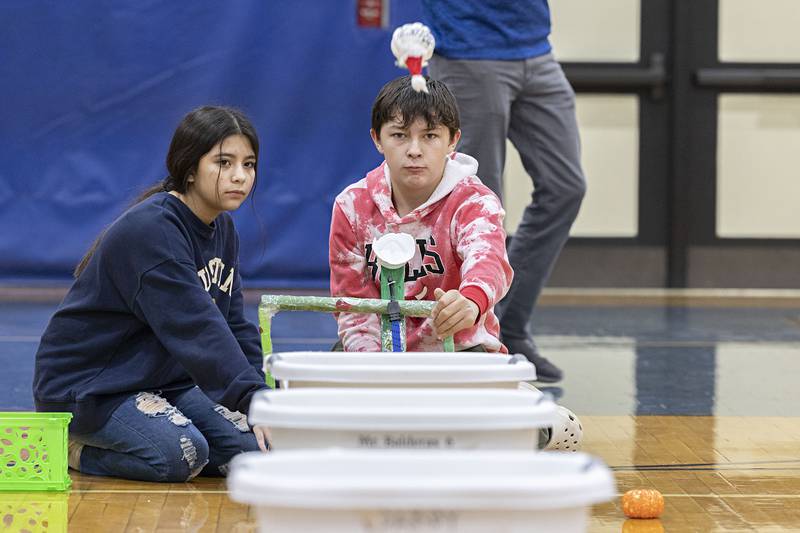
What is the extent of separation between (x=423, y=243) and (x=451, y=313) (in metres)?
0.46

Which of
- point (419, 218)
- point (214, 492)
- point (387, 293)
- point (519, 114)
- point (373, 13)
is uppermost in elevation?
point (373, 13)

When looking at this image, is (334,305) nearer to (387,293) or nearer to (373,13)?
(387,293)

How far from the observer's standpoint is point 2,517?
6.05 feet

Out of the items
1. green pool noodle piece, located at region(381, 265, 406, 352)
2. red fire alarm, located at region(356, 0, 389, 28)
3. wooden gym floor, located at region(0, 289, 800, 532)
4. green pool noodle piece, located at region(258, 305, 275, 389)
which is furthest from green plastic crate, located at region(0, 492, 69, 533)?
red fire alarm, located at region(356, 0, 389, 28)

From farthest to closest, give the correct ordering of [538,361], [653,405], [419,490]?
[538,361]
[653,405]
[419,490]

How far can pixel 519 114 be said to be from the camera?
3156mm

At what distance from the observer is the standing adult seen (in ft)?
9.88

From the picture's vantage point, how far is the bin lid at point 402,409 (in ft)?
3.68

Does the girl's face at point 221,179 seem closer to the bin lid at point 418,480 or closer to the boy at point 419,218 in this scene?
the boy at point 419,218

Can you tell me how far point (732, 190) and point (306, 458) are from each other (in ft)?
15.2

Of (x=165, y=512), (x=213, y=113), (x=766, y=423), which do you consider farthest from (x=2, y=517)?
(x=766, y=423)

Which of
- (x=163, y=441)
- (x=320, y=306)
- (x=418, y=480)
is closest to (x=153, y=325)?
(x=163, y=441)

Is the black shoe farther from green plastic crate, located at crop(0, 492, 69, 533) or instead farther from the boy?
green plastic crate, located at crop(0, 492, 69, 533)

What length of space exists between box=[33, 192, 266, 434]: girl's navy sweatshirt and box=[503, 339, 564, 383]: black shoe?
1.04 m
